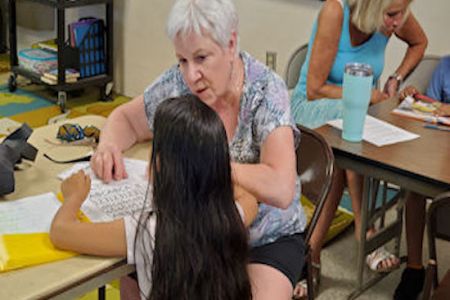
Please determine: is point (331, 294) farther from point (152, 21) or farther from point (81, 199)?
point (152, 21)

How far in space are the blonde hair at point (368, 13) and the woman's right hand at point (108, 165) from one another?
4.28 feet

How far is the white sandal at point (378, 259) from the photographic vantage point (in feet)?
8.74

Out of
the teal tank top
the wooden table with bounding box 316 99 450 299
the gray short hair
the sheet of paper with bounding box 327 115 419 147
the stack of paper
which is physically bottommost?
the wooden table with bounding box 316 99 450 299

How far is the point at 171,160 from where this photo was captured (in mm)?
1333

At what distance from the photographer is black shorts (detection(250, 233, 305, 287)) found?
1.65 metres

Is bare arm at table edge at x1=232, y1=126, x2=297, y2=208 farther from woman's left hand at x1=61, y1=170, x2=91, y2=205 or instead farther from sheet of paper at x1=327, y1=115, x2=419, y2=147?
sheet of paper at x1=327, y1=115, x2=419, y2=147

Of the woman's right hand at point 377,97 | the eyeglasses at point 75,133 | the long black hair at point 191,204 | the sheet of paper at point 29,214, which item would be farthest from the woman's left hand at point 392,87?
the sheet of paper at point 29,214

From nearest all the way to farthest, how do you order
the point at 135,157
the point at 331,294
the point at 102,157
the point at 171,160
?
1. the point at 171,160
2. the point at 102,157
3. the point at 135,157
4. the point at 331,294

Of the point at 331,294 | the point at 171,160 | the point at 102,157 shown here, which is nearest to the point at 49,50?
the point at 331,294

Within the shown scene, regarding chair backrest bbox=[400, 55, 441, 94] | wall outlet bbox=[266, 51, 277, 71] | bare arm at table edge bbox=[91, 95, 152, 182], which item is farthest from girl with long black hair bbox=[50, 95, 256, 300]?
wall outlet bbox=[266, 51, 277, 71]

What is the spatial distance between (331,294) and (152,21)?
2427mm

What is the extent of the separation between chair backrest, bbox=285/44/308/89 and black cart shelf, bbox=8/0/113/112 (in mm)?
1761

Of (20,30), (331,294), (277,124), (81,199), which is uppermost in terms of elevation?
(277,124)

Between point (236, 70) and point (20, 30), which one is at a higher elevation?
point (236, 70)
